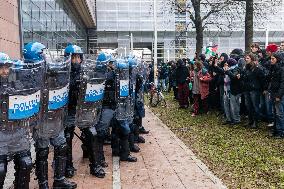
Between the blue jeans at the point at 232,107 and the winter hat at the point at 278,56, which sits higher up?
the winter hat at the point at 278,56

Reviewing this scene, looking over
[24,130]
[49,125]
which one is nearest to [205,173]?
[49,125]

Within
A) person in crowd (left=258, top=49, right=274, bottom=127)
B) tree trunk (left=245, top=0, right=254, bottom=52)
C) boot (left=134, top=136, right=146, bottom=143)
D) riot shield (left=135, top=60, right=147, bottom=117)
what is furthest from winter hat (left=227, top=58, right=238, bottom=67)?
tree trunk (left=245, top=0, right=254, bottom=52)

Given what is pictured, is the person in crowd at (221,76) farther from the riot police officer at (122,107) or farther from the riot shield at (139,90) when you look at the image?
the riot police officer at (122,107)

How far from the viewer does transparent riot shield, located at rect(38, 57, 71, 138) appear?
5.95 meters

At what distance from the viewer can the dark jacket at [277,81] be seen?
1054 cm

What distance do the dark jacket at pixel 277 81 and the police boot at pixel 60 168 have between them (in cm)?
578

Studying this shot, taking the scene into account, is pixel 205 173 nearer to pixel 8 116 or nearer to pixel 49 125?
pixel 49 125

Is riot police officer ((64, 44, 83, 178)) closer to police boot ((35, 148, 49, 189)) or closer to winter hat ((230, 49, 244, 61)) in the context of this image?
police boot ((35, 148, 49, 189))

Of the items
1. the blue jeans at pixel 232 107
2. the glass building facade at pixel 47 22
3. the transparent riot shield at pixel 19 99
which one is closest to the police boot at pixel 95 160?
the transparent riot shield at pixel 19 99

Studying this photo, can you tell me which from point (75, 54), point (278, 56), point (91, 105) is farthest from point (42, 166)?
point (278, 56)

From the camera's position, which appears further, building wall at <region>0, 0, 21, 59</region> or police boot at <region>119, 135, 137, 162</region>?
building wall at <region>0, 0, 21, 59</region>

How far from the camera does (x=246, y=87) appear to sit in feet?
40.2

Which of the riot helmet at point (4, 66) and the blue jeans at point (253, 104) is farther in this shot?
the blue jeans at point (253, 104)

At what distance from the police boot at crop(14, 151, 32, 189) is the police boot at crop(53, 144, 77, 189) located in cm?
104
